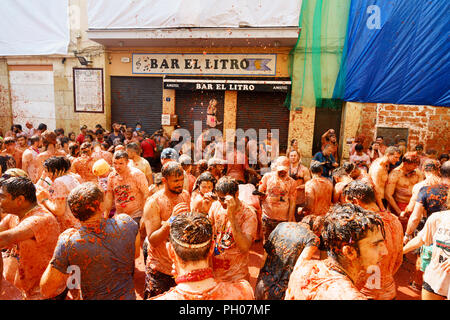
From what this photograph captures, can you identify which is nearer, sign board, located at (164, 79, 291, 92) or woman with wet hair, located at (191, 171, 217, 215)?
woman with wet hair, located at (191, 171, 217, 215)

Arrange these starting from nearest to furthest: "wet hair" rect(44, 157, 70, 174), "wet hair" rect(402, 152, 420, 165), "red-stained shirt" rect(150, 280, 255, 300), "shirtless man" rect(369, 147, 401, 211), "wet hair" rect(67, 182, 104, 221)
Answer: "red-stained shirt" rect(150, 280, 255, 300), "wet hair" rect(67, 182, 104, 221), "wet hair" rect(44, 157, 70, 174), "wet hair" rect(402, 152, 420, 165), "shirtless man" rect(369, 147, 401, 211)

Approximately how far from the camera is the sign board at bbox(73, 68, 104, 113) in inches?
426

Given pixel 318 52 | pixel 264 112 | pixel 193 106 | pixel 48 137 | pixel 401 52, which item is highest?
pixel 318 52

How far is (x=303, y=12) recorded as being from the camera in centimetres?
859

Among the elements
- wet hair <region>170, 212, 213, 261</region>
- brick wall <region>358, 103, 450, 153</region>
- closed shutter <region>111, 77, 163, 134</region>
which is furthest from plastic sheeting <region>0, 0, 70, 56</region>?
wet hair <region>170, 212, 213, 261</region>

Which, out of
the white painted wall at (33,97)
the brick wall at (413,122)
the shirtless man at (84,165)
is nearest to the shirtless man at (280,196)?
the shirtless man at (84,165)

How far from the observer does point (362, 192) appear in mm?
2789

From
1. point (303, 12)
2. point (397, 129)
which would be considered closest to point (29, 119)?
point (303, 12)

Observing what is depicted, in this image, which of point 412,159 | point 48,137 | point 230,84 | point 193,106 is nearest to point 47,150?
point 48,137

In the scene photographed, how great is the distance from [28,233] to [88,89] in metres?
9.94

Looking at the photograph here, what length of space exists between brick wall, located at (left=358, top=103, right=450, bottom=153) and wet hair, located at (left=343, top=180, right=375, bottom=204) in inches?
298

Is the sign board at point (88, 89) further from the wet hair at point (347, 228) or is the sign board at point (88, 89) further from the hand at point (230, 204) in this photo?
the wet hair at point (347, 228)

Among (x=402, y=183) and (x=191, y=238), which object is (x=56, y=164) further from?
(x=402, y=183)

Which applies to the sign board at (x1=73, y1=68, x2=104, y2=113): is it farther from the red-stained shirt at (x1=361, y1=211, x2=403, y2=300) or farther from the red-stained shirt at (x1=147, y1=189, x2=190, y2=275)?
the red-stained shirt at (x1=361, y1=211, x2=403, y2=300)
